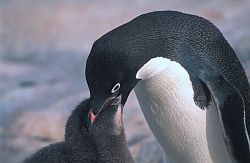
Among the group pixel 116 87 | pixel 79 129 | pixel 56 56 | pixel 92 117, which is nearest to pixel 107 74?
pixel 116 87

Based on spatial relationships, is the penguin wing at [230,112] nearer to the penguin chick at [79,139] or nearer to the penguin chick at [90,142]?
the penguin chick at [90,142]

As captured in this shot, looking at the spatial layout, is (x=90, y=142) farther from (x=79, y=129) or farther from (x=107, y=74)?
(x=107, y=74)

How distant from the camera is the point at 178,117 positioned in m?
3.52

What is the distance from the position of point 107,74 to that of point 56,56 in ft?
14.4

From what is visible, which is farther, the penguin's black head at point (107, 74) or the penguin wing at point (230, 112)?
the penguin wing at point (230, 112)

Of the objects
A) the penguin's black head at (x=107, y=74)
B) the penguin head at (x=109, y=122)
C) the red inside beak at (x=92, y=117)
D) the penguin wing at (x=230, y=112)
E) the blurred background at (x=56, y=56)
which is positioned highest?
the blurred background at (x=56, y=56)

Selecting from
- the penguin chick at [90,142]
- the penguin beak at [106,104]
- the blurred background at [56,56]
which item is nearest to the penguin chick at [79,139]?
the penguin chick at [90,142]

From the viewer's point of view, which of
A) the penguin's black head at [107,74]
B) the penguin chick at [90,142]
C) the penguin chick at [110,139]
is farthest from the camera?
the penguin chick at [90,142]

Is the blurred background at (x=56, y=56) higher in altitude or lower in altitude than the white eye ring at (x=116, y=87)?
higher

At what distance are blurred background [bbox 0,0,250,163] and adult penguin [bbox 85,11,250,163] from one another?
1031 millimetres

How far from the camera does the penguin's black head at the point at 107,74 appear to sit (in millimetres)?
3148

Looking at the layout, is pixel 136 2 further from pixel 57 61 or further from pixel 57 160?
pixel 57 160

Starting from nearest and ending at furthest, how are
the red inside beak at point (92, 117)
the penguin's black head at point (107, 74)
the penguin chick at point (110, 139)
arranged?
the penguin's black head at point (107, 74)
the red inside beak at point (92, 117)
the penguin chick at point (110, 139)

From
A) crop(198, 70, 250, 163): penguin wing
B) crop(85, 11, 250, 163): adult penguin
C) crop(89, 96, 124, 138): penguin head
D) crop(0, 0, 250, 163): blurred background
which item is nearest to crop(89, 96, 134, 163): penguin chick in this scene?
crop(89, 96, 124, 138): penguin head
